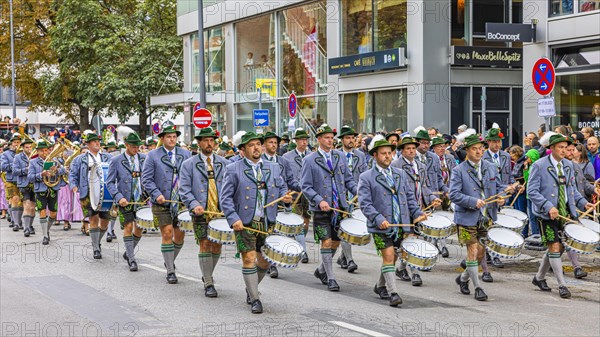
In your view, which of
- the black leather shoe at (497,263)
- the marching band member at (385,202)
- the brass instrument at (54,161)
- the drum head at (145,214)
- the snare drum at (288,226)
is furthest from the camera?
the brass instrument at (54,161)

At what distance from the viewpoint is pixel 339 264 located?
14039 millimetres

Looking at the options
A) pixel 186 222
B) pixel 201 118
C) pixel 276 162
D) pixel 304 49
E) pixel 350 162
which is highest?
pixel 304 49

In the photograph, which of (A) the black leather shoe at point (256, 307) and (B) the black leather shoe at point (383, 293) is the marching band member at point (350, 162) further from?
(A) the black leather shoe at point (256, 307)

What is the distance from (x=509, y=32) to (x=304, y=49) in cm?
1214

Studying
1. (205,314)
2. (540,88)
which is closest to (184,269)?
(205,314)

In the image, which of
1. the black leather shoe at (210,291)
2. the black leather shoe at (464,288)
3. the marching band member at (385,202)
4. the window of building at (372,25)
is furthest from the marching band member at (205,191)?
the window of building at (372,25)

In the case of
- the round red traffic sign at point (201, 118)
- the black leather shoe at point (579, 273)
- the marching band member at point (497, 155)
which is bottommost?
the black leather shoe at point (579, 273)

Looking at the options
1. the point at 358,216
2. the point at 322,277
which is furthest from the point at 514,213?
the point at 322,277

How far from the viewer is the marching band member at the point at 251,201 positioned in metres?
10.1

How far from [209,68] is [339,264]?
28937 millimetres

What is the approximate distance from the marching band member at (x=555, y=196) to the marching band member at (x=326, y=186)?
247 cm

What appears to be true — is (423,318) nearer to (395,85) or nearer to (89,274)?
(89,274)

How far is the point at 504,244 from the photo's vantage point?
10.9 metres

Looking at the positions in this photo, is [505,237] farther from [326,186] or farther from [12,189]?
[12,189]
